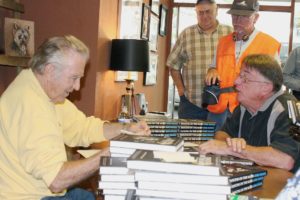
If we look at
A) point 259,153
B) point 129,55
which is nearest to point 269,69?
point 259,153

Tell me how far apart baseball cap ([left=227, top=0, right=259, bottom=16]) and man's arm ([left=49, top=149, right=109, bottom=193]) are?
1.88 meters

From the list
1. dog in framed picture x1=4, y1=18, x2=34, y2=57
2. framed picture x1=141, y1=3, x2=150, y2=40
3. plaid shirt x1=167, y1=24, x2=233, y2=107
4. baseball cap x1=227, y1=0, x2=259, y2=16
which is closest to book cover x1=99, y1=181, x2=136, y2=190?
dog in framed picture x1=4, y1=18, x2=34, y2=57

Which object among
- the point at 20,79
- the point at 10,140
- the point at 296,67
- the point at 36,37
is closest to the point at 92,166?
the point at 10,140

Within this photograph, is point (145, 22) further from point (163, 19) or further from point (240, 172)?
point (240, 172)

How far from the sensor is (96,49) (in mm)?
3344

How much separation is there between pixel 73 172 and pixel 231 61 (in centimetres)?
178

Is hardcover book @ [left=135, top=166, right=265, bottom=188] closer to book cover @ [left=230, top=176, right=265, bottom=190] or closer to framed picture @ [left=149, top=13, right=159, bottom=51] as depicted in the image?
book cover @ [left=230, top=176, right=265, bottom=190]

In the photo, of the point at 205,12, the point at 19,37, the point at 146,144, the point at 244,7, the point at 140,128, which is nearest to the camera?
the point at 146,144

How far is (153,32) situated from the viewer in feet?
17.1

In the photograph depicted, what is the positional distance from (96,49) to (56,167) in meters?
1.93

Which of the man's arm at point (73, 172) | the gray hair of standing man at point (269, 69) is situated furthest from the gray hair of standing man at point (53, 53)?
the gray hair of standing man at point (269, 69)

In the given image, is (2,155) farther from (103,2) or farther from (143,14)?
(143,14)

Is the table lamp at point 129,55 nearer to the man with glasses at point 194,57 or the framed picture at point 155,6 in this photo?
the man with glasses at point 194,57

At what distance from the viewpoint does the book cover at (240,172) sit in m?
1.52
